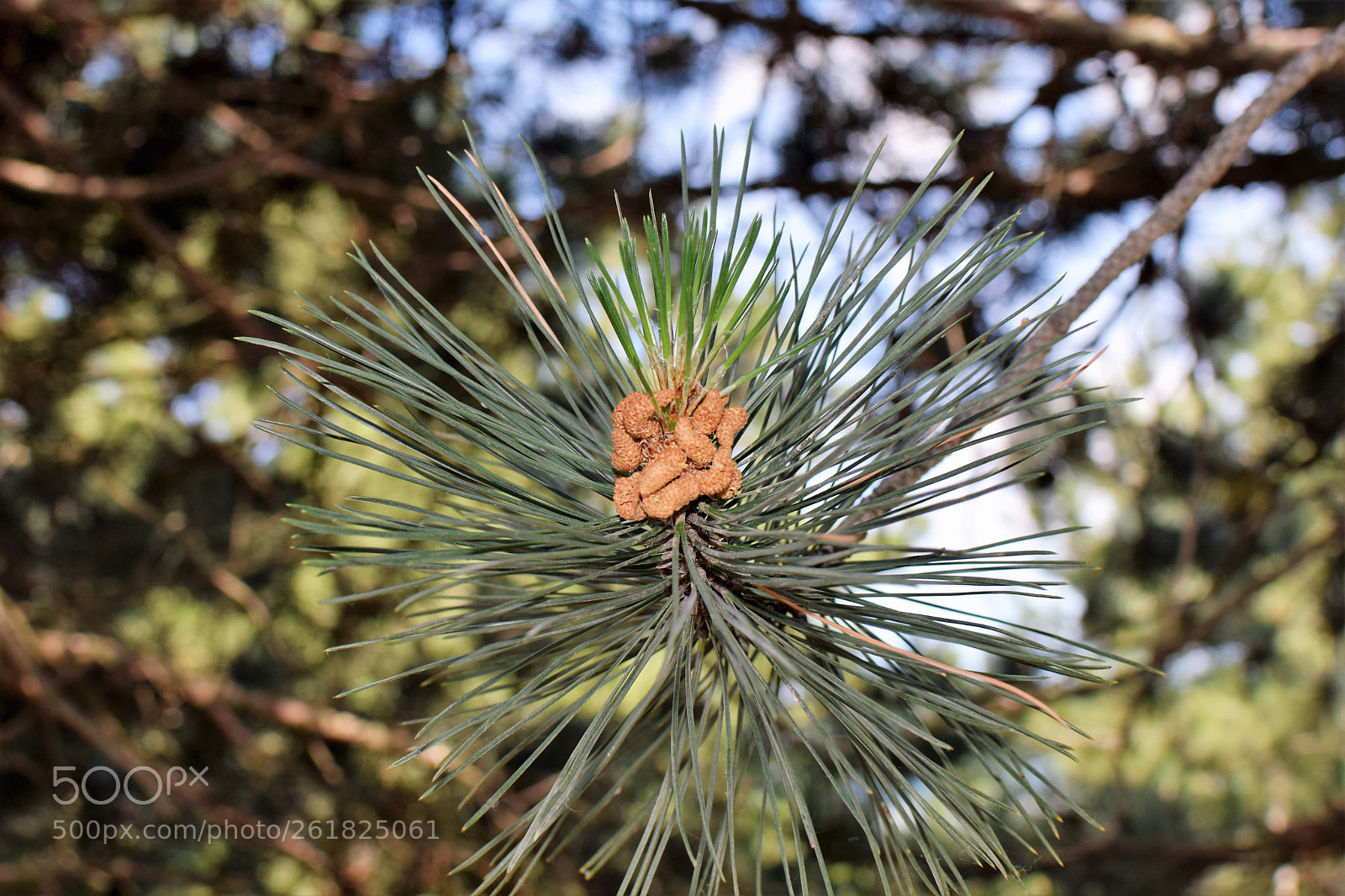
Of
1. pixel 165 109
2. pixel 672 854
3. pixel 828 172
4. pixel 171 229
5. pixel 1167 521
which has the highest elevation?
Answer: pixel 165 109

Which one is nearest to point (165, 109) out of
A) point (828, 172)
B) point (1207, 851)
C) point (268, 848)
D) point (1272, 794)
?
point (828, 172)

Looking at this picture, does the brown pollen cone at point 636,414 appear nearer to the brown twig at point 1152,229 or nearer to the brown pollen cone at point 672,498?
the brown pollen cone at point 672,498

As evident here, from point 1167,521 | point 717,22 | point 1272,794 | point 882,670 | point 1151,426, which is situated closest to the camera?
point 882,670

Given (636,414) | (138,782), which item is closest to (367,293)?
(138,782)

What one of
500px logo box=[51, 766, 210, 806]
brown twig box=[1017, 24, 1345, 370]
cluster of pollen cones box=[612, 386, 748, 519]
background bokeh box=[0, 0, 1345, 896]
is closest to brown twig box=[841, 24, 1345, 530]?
brown twig box=[1017, 24, 1345, 370]

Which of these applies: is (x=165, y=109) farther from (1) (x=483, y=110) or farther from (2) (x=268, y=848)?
(2) (x=268, y=848)

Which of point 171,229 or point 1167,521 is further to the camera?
point 1167,521

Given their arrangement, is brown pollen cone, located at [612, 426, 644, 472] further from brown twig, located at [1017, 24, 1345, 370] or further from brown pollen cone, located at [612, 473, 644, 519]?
brown twig, located at [1017, 24, 1345, 370]
